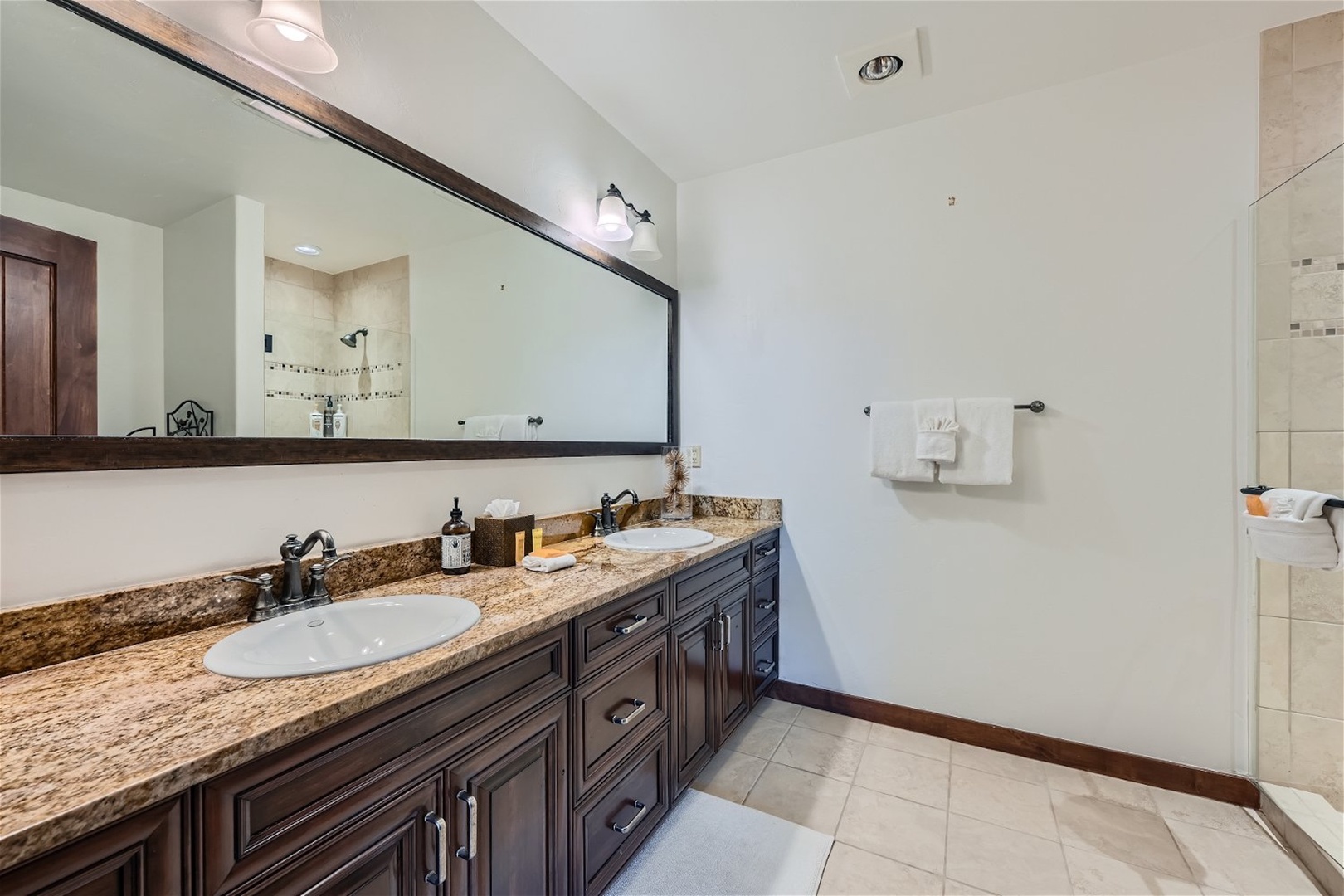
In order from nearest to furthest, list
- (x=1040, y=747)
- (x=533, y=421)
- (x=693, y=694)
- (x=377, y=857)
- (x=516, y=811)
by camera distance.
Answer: (x=377, y=857), (x=516, y=811), (x=693, y=694), (x=533, y=421), (x=1040, y=747)

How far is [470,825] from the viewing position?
925 millimetres

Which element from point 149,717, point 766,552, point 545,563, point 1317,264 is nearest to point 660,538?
point 766,552

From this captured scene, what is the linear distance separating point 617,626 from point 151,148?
53.5 inches

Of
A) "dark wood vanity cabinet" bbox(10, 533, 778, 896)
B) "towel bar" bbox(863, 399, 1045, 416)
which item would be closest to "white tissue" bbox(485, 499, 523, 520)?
"dark wood vanity cabinet" bbox(10, 533, 778, 896)

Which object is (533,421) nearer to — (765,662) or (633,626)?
(633,626)

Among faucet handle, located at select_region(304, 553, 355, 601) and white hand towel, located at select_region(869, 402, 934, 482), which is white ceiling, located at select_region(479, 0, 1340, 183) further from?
faucet handle, located at select_region(304, 553, 355, 601)

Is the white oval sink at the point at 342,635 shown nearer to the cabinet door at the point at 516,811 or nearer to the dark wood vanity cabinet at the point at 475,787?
the dark wood vanity cabinet at the point at 475,787

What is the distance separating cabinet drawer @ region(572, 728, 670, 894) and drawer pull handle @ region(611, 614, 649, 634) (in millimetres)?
343

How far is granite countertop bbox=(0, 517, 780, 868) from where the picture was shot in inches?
20.4

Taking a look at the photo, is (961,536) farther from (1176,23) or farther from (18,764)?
(18,764)

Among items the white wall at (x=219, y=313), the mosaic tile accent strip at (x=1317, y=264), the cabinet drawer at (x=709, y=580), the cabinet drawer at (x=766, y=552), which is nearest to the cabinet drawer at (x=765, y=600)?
the cabinet drawer at (x=766, y=552)

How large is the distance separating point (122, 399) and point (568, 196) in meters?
1.48

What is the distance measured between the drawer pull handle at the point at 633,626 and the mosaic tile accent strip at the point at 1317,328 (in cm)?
216

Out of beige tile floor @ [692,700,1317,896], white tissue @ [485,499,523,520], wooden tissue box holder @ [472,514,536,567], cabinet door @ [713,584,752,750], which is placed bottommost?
beige tile floor @ [692,700,1317,896]
